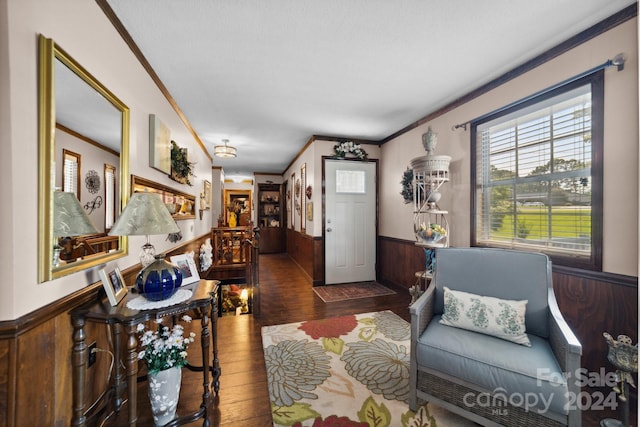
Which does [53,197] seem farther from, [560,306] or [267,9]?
[560,306]

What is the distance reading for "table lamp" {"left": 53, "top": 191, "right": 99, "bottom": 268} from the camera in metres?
1.14

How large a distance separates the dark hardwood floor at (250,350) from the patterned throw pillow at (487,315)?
1.34 m

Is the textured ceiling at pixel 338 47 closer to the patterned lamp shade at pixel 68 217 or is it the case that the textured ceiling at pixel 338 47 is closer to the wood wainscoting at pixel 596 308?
the patterned lamp shade at pixel 68 217

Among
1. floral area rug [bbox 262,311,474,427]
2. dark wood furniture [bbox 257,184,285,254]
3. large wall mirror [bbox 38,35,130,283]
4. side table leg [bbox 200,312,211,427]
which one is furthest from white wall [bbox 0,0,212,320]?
dark wood furniture [bbox 257,184,285,254]

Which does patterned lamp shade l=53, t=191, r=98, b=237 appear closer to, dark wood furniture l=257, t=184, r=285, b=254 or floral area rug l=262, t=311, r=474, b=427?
floral area rug l=262, t=311, r=474, b=427

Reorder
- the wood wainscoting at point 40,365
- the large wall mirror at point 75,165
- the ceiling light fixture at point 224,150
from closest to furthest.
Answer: the wood wainscoting at point 40,365 < the large wall mirror at point 75,165 < the ceiling light fixture at point 224,150

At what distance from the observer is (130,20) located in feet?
5.57

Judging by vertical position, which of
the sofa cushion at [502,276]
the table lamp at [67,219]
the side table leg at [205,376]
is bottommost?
the side table leg at [205,376]

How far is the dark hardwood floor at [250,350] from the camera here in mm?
1574

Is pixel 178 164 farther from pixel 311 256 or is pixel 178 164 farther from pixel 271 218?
pixel 271 218

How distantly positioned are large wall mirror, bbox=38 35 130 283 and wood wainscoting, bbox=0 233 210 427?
170 millimetres

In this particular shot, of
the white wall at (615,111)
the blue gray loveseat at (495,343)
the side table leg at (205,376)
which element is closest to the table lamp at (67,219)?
the side table leg at (205,376)

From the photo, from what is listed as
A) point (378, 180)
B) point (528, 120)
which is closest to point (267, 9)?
point (528, 120)

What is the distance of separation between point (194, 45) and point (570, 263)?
329cm
